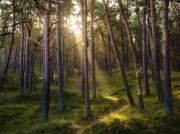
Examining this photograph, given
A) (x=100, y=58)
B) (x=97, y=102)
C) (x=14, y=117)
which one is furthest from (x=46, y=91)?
(x=100, y=58)

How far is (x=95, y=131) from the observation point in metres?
10.1

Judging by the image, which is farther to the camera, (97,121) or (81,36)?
(81,36)

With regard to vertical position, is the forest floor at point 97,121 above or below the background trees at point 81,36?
below

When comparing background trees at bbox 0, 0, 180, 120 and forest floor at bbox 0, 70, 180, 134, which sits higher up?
background trees at bbox 0, 0, 180, 120

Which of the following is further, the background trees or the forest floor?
the background trees

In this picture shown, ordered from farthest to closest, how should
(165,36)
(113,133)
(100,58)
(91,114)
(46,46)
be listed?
(100,58) → (91,114) → (46,46) → (165,36) → (113,133)

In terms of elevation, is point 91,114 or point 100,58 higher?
point 100,58

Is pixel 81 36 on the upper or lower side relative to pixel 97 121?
upper

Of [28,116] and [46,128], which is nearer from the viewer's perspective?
[46,128]

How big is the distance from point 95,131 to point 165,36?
18.4ft

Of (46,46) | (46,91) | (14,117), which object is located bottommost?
(14,117)

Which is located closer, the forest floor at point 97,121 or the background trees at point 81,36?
the forest floor at point 97,121

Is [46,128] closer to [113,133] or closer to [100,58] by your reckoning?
[113,133]

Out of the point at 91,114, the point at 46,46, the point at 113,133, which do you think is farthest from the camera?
the point at 91,114
